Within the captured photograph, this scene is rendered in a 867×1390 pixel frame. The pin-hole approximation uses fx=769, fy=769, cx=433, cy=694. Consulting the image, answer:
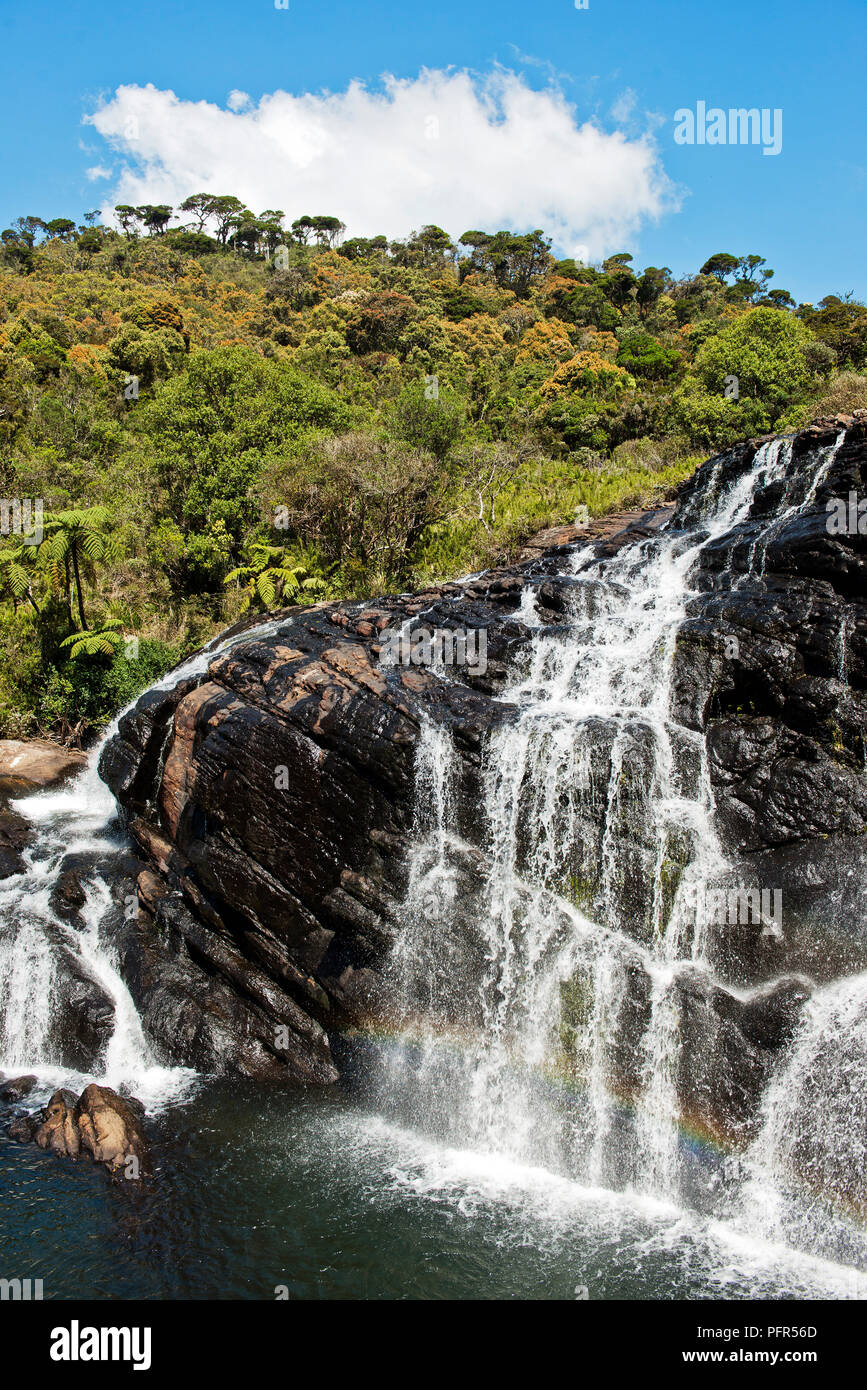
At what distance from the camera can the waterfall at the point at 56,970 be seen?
1205 centimetres

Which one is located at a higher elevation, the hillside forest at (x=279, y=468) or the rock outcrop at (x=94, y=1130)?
the hillside forest at (x=279, y=468)

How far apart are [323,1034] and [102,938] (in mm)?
4497

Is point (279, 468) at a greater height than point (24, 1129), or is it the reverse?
point (279, 468)

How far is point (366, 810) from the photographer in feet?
42.3

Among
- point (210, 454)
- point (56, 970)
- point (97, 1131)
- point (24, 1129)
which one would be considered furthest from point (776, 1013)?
point (210, 454)

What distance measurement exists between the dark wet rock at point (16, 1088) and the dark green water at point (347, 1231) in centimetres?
105

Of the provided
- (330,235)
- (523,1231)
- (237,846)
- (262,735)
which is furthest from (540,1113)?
(330,235)

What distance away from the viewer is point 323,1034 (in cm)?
1228

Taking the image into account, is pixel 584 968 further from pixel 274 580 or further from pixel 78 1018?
pixel 274 580


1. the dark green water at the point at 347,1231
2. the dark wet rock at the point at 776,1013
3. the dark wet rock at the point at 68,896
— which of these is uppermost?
the dark wet rock at the point at 68,896

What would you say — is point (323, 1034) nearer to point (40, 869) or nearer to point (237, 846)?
point (237, 846)

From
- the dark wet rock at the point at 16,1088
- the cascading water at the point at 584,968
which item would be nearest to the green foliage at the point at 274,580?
the cascading water at the point at 584,968

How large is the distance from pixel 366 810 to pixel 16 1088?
660 cm

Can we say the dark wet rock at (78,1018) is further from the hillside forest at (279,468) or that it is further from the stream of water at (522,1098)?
the hillside forest at (279,468)
